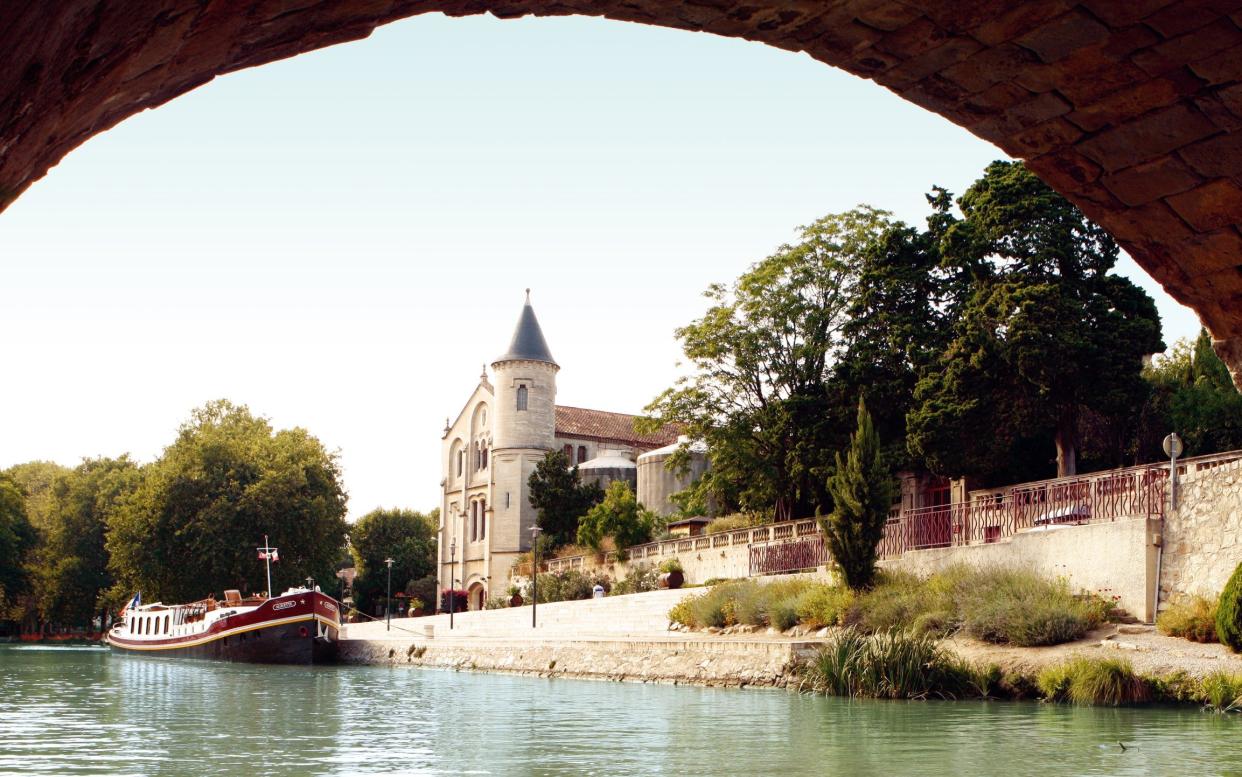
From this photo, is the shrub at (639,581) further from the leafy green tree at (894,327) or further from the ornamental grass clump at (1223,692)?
the ornamental grass clump at (1223,692)

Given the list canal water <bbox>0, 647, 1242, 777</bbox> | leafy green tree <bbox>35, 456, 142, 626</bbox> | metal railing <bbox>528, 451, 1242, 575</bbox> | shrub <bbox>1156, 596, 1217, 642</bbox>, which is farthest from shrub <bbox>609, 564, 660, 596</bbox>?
leafy green tree <bbox>35, 456, 142, 626</bbox>

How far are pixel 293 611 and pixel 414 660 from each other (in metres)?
6.76

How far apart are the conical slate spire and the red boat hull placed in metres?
22.9

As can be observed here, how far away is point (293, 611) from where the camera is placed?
3866 cm

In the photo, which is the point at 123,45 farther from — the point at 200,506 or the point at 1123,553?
the point at 200,506

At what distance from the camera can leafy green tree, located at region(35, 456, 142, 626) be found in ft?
210

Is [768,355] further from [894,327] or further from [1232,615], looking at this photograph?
[1232,615]

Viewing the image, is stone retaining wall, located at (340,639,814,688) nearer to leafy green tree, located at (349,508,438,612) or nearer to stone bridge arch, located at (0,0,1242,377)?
stone bridge arch, located at (0,0,1242,377)

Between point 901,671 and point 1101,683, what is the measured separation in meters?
3.04

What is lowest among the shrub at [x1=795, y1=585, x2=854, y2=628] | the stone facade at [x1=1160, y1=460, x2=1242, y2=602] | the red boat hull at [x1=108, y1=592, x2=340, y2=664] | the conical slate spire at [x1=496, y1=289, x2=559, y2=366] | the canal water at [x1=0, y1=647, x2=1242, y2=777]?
the red boat hull at [x1=108, y1=592, x2=340, y2=664]

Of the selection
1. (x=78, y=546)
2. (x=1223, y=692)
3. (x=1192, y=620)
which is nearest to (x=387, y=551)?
(x=78, y=546)

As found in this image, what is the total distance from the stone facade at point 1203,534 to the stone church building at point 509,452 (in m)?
38.9

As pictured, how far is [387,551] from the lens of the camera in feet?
228

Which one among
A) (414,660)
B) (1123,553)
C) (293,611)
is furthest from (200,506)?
(1123,553)
